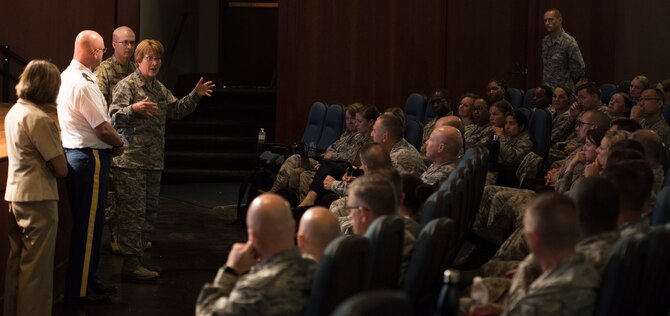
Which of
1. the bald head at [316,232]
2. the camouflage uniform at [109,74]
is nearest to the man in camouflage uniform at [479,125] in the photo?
the camouflage uniform at [109,74]

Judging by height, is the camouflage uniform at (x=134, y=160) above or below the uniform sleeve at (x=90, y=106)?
below

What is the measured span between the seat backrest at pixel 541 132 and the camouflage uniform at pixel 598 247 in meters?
4.20

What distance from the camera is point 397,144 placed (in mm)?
6555

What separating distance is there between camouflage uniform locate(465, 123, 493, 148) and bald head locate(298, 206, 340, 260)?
15.1ft

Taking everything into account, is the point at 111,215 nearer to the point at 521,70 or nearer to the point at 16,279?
the point at 16,279

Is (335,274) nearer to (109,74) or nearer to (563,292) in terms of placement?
(563,292)

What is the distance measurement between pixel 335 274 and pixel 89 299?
9.80ft

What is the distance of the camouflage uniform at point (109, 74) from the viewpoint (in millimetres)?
7051

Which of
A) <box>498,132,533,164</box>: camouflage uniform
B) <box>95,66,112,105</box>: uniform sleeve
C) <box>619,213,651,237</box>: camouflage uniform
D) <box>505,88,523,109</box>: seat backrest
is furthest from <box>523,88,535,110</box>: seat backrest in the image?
<box>619,213,651,237</box>: camouflage uniform

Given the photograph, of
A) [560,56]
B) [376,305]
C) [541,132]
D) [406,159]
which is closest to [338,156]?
[541,132]

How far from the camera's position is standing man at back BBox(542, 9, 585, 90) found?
34.3 ft

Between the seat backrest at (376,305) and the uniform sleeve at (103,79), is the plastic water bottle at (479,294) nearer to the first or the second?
the seat backrest at (376,305)

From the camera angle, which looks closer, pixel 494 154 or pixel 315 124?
pixel 494 154

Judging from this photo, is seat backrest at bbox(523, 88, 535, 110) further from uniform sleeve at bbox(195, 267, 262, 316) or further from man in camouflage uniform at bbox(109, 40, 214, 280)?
uniform sleeve at bbox(195, 267, 262, 316)
